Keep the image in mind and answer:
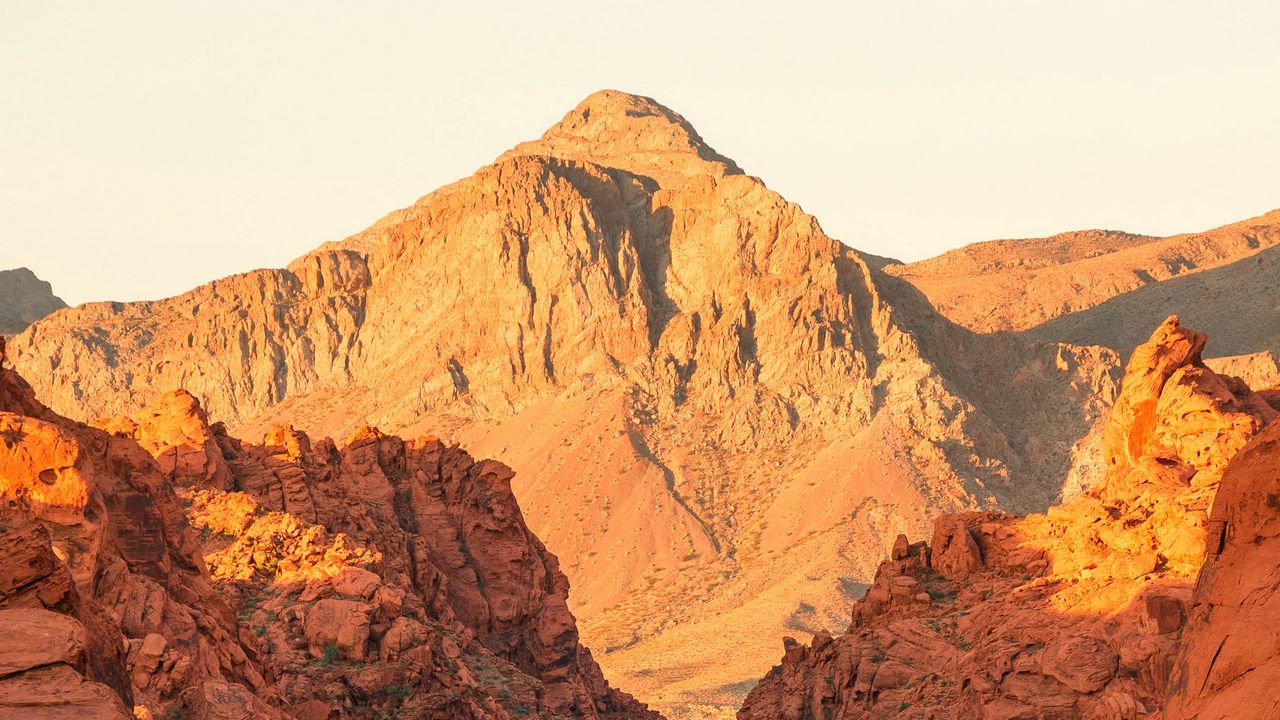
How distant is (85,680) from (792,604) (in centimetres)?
11490

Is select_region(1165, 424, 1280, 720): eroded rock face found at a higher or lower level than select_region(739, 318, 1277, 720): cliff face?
higher

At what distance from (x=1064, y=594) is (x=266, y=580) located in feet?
74.0

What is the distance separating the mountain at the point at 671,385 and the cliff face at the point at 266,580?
60.3 meters

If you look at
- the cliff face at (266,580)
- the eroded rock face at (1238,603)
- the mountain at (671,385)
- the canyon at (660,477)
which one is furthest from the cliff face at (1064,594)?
the mountain at (671,385)

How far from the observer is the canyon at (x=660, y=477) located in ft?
151

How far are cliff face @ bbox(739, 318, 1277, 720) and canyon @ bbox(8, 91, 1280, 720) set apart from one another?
0.47ft

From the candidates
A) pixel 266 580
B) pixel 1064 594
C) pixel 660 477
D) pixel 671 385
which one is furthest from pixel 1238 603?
pixel 671 385

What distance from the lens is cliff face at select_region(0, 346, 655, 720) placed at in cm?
2291

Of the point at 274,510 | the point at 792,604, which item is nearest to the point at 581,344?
the point at 792,604

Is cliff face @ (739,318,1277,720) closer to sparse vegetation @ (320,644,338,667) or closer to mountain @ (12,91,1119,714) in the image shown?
sparse vegetation @ (320,644,338,667)

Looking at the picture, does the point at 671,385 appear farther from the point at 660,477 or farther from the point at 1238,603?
the point at 1238,603

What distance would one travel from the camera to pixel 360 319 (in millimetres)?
191750

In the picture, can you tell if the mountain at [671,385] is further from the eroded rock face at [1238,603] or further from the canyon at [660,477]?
the eroded rock face at [1238,603]

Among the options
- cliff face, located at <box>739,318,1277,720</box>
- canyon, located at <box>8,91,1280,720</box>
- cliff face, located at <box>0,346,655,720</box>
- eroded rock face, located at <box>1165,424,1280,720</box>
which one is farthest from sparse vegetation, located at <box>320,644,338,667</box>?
eroded rock face, located at <box>1165,424,1280,720</box>
